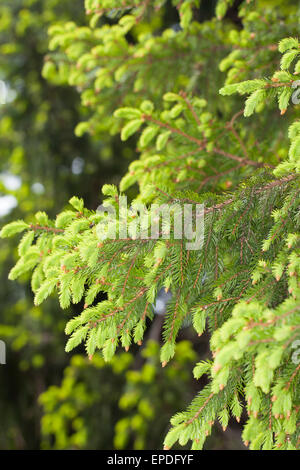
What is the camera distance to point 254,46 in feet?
8.38

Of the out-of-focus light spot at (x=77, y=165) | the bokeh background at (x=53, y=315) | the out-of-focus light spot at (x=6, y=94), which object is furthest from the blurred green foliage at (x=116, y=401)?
the out-of-focus light spot at (x=6, y=94)

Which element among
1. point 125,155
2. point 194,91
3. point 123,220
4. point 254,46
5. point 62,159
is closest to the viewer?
point 123,220

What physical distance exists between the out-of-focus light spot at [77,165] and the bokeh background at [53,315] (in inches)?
0.4

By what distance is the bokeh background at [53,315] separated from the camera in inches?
181

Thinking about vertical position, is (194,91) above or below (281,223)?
above

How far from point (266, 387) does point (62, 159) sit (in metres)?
3.99

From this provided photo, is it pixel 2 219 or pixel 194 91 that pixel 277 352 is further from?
pixel 2 219

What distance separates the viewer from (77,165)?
4977 mm

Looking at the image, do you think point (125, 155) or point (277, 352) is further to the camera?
point (125, 155)

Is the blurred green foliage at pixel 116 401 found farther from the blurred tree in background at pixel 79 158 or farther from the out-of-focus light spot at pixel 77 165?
the out-of-focus light spot at pixel 77 165

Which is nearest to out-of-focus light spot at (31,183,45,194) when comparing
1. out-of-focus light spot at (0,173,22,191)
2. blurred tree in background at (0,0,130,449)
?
blurred tree in background at (0,0,130,449)

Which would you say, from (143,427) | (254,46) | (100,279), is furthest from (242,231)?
(143,427)

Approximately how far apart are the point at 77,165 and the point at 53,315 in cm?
173

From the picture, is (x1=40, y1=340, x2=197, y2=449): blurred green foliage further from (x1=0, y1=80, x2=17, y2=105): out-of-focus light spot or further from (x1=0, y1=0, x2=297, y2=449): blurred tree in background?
(x1=0, y1=80, x2=17, y2=105): out-of-focus light spot
